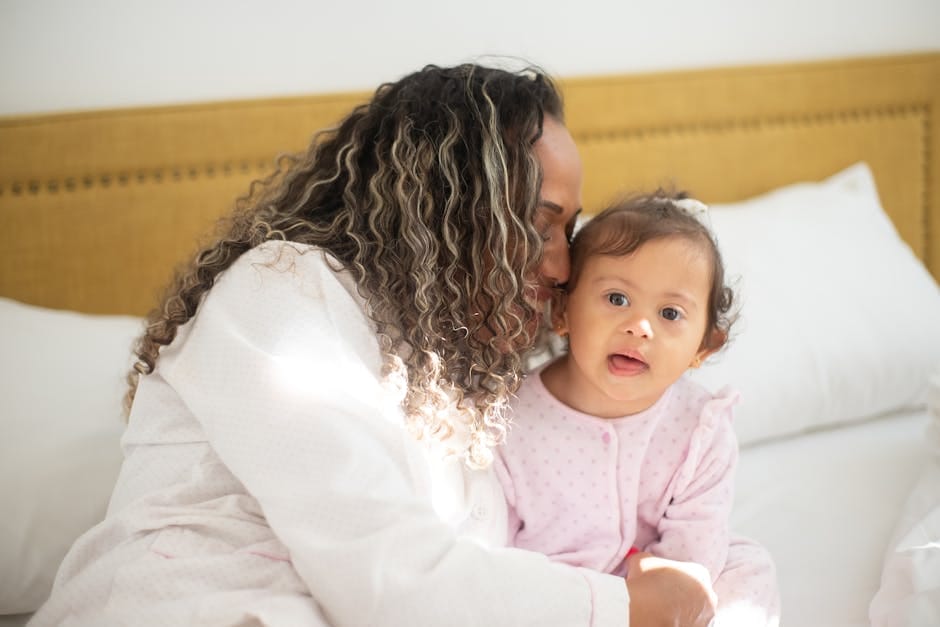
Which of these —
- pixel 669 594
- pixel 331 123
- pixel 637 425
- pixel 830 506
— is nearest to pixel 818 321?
pixel 830 506

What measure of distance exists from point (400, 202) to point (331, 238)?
0.36 ft

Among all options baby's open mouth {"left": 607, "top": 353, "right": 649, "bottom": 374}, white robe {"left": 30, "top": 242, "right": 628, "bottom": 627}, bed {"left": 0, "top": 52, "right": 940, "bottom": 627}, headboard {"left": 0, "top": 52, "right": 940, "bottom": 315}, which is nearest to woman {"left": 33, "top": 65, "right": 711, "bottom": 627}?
white robe {"left": 30, "top": 242, "right": 628, "bottom": 627}

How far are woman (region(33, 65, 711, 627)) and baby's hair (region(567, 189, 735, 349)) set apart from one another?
57 mm

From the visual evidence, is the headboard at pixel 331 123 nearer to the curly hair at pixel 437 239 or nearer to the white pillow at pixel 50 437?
the white pillow at pixel 50 437

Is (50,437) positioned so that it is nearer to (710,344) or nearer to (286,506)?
(286,506)

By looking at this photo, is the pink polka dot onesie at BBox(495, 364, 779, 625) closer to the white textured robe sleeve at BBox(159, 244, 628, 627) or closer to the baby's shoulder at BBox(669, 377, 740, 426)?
the baby's shoulder at BBox(669, 377, 740, 426)

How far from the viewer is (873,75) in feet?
8.60

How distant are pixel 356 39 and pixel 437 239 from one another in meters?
1.04

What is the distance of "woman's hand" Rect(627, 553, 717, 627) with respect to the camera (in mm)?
1244

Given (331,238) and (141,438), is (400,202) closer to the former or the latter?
(331,238)

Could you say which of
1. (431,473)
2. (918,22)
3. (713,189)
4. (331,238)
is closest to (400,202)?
(331,238)

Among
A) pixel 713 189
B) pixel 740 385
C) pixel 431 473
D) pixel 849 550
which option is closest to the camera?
pixel 431 473

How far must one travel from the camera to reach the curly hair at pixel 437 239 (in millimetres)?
1321

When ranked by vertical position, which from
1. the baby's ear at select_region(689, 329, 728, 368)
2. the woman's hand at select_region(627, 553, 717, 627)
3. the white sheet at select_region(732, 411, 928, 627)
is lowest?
the white sheet at select_region(732, 411, 928, 627)
